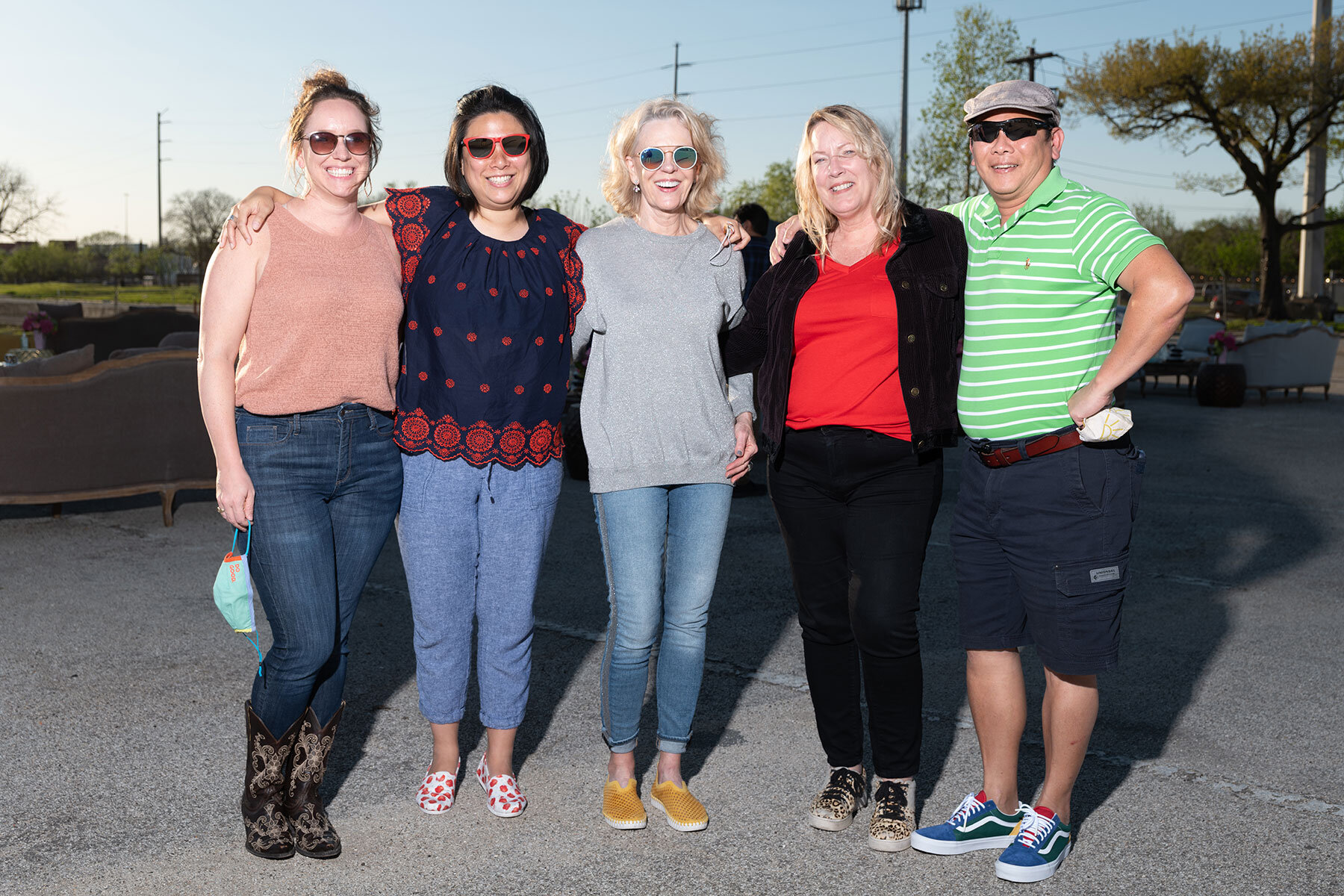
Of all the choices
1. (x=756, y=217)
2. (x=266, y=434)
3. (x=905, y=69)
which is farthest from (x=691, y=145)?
(x=905, y=69)

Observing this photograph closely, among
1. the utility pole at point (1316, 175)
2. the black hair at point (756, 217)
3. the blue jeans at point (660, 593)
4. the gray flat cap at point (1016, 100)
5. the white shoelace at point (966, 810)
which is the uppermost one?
the utility pole at point (1316, 175)

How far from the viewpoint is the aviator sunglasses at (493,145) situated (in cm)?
297

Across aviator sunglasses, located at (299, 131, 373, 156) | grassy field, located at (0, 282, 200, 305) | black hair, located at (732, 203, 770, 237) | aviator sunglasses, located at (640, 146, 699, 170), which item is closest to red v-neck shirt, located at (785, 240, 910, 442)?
aviator sunglasses, located at (640, 146, 699, 170)

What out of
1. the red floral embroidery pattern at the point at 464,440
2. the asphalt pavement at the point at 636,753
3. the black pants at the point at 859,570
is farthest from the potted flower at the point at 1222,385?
the red floral embroidery pattern at the point at 464,440

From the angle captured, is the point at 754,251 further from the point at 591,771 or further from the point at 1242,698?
the point at 1242,698

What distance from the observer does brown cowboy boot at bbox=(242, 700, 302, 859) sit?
2916 mm

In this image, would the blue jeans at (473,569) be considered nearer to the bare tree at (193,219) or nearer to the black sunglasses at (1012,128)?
the black sunglasses at (1012,128)

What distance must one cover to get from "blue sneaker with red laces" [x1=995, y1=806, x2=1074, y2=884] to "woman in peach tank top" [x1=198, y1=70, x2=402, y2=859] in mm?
1777

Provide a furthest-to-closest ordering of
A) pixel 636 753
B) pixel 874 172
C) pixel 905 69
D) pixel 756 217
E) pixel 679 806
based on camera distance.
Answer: pixel 905 69 < pixel 756 217 < pixel 636 753 < pixel 679 806 < pixel 874 172

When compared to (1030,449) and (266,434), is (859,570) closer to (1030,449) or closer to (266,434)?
(1030,449)

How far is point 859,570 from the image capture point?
299 centimetres

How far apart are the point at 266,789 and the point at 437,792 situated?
51 centimetres

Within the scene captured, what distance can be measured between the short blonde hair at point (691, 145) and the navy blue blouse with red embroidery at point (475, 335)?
10.4 inches

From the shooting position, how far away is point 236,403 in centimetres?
284
